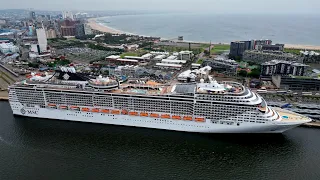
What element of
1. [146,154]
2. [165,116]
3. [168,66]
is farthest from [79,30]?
[146,154]

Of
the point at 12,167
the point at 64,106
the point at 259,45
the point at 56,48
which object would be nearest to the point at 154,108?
the point at 64,106

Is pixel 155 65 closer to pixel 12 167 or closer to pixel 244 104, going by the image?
pixel 244 104

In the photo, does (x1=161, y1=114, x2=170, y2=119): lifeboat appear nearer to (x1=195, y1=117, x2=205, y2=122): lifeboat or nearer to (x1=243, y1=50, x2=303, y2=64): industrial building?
(x1=195, y1=117, x2=205, y2=122): lifeboat

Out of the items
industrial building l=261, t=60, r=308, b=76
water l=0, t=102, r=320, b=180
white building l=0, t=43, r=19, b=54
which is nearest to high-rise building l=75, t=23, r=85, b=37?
white building l=0, t=43, r=19, b=54

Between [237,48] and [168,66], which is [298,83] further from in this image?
[237,48]

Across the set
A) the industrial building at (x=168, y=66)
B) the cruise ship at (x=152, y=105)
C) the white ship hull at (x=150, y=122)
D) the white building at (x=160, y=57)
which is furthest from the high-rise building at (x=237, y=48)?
the white ship hull at (x=150, y=122)
